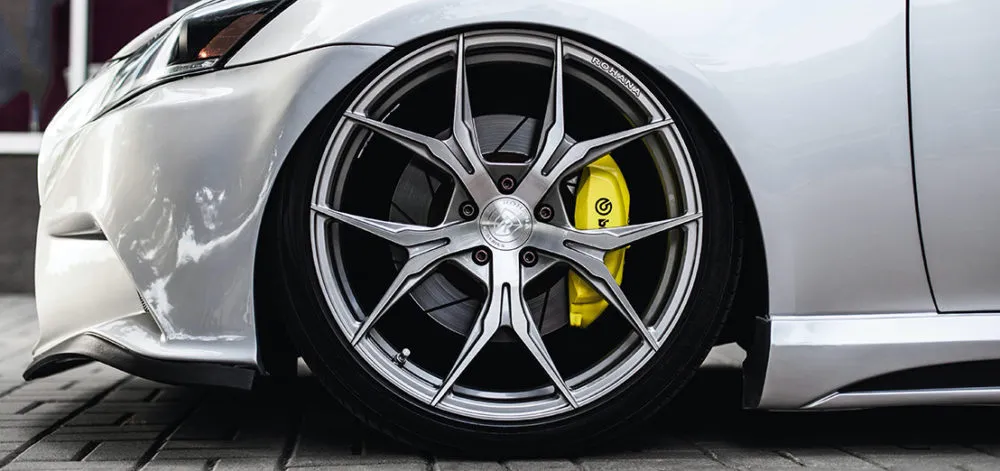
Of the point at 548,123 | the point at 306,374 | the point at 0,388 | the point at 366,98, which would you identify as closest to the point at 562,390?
the point at 548,123

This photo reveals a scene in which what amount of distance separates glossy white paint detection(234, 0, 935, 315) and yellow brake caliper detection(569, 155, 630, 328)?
0.27m

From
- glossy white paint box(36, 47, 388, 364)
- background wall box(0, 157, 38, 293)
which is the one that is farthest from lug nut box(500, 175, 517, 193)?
background wall box(0, 157, 38, 293)

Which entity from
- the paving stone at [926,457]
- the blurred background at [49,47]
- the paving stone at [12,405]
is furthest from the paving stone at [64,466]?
the blurred background at [49,47]

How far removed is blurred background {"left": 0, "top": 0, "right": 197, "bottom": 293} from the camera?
631cm

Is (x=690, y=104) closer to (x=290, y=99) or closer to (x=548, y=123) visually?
(x=548, y=123)

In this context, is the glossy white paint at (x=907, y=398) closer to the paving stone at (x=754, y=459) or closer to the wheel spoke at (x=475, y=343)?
the paving stone at (x=754, y=459)

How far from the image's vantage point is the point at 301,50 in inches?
81.4

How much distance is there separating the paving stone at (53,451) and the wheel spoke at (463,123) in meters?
1.06

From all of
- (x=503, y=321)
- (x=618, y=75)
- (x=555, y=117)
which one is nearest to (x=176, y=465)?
(x=503, y=321)

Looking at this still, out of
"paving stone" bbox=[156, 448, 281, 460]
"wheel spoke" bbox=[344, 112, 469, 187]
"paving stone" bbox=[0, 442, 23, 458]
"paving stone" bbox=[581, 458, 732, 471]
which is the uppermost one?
"wheel spoke" bbox=[344, 112, 469, 187]

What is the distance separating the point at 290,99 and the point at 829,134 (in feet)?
3.65

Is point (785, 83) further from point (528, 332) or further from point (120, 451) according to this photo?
point (120, 451)

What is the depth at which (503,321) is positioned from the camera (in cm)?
213

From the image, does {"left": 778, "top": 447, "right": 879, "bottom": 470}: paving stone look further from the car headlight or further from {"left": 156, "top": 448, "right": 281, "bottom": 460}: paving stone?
the car headlight
